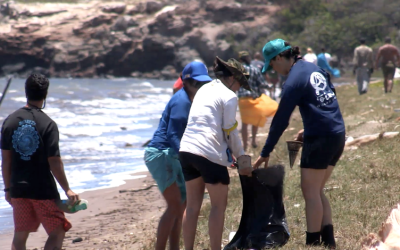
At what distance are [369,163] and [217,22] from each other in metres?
62.2

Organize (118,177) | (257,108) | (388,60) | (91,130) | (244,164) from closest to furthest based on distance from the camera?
(244,164), (118,177), (257,108), (388,60), (91,130)

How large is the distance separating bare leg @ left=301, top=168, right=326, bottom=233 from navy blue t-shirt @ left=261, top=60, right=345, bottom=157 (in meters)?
0.30

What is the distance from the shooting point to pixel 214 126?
14.1 feet

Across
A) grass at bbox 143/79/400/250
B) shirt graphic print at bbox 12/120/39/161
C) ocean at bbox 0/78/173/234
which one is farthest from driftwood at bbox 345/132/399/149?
shirt graphic print at bbox 12/120/39/161

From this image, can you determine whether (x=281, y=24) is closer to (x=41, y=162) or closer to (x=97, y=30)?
(x=97, y=30)

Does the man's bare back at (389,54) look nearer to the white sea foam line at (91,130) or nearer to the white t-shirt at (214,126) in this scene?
the white sea foam line at (91,130)

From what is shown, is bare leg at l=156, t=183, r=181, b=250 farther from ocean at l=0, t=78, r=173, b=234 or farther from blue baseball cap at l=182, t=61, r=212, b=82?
ocean at l=0, t=78, r=173, b=234

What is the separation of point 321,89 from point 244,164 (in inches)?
31.4

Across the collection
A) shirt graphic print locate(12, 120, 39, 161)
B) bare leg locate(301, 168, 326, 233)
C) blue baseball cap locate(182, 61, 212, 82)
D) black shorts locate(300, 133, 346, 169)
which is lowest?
bare leg locate(301, 168, 326, 233)

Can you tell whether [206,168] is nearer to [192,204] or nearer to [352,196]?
[192,204]

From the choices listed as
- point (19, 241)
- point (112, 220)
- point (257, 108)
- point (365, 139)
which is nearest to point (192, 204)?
point (19, 241)

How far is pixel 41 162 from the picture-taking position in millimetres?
4125

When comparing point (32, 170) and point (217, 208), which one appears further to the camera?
point (217, 208)

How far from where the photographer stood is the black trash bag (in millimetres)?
4633
